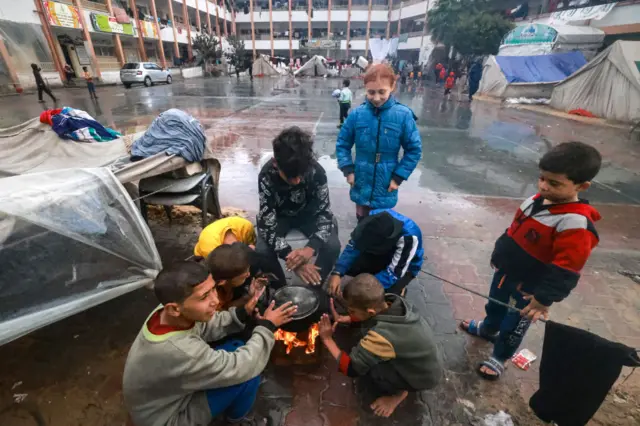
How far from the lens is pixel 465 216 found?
4.32 meters

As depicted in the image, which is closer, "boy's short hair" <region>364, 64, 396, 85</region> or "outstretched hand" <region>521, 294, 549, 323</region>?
"outstretched hand" <region>521, 294, 549, 323</region>

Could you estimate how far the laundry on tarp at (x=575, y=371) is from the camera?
128cm

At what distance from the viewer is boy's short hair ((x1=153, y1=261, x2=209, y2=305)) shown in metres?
1.32

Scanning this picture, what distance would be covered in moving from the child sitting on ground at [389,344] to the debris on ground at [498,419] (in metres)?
0.47

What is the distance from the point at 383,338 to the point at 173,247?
2.75m

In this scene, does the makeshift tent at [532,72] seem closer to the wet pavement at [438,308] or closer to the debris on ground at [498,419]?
the wet pavement at [438,308]

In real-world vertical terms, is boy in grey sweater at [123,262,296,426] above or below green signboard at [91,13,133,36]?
below

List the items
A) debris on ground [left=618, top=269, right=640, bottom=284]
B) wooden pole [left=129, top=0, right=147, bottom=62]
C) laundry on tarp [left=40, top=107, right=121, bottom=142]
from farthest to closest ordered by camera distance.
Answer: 1. wooden pole [left=129, top=0, right=147, bottom=62]
2. laundry on tarp [left=40, top=107, right=121, bottom=142]
3. debris on ground [left=618, top=269, right=640, bottom=284]

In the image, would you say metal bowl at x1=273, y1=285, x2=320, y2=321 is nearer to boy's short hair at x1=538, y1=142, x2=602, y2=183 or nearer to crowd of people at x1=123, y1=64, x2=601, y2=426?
crowd of people at x1=123, y1=64, x2=601, y2=426

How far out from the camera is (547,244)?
1.77 m

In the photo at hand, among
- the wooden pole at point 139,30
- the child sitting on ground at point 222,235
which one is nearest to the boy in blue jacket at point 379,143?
the child sitting on ground at point 222,235

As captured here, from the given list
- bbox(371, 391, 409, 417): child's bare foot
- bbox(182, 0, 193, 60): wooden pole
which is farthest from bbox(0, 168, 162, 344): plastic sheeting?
bbox(182, 0, 193, 60): wooden pole

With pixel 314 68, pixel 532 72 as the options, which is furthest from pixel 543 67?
pixel 314 68

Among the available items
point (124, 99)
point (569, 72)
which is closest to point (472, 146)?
point (569, 72)
